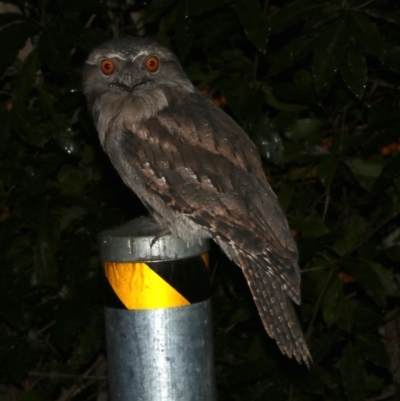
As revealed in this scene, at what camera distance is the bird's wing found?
9.11 feet

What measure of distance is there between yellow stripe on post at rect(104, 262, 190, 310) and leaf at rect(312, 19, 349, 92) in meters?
1.27

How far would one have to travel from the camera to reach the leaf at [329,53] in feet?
9.61

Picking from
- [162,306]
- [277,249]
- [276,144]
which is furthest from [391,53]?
[162,306]

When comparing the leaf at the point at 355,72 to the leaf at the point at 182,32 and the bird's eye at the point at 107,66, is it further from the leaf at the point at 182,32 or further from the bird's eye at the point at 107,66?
the bird's eye at the point at 107,66

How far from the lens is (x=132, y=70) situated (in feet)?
10.3

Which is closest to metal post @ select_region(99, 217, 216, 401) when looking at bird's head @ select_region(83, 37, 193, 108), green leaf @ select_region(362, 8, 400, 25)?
bird's head @ select_region(83, 37, 193, 108)

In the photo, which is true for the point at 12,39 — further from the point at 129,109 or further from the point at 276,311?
the point at 276,311

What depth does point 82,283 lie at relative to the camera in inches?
134

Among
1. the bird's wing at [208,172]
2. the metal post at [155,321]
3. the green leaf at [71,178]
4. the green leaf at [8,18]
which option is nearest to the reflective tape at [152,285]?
the metal post at [155,321]

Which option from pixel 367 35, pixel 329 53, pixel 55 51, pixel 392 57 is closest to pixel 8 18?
pixel 55 51

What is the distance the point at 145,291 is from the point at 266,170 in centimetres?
189

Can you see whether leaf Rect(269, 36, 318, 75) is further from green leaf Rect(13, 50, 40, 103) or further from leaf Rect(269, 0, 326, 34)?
green leaf Rect(13, 50, 40, 103)

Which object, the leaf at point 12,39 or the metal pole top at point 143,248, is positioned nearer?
the metal pole top at point 143,248

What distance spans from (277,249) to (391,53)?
958 mm
